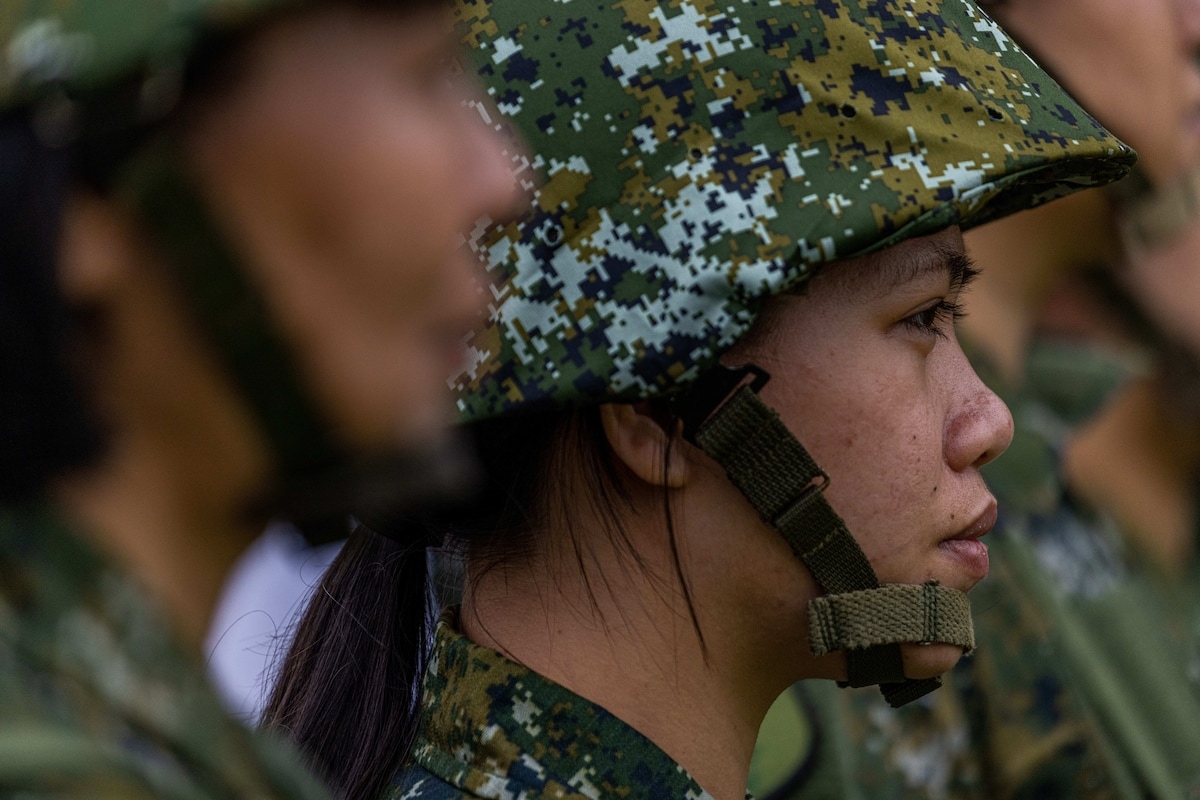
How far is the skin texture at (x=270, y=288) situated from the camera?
1.26 metres

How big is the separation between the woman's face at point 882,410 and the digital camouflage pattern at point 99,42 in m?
1.29

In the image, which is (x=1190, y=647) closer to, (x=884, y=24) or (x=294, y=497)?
(x=884, y=24)

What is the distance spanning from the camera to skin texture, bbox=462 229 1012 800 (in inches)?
94.7

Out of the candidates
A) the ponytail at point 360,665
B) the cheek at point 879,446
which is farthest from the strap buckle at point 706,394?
the ponytail at point 360,665

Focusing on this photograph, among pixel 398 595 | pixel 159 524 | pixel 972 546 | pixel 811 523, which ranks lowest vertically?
pixel 972 546

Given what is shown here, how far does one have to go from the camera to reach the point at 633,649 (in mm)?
2414

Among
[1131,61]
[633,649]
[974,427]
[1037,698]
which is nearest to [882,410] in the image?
[974,427]

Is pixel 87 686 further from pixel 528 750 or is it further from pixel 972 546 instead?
pixel 972 546

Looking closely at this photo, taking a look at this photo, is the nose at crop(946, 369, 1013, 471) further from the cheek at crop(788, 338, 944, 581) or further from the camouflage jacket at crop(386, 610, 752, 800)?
the camouflage jacket at crop(386, 610, 752, 800)

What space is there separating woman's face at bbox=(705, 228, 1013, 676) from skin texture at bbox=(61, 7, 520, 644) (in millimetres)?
1113

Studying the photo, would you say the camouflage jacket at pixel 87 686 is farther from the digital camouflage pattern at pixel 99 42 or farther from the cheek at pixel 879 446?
the cheek at pixel 879 446

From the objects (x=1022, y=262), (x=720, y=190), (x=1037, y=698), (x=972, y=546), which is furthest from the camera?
(x=1022, y=262)

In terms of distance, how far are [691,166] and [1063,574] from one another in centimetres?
314

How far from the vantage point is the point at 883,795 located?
418 centimetres
